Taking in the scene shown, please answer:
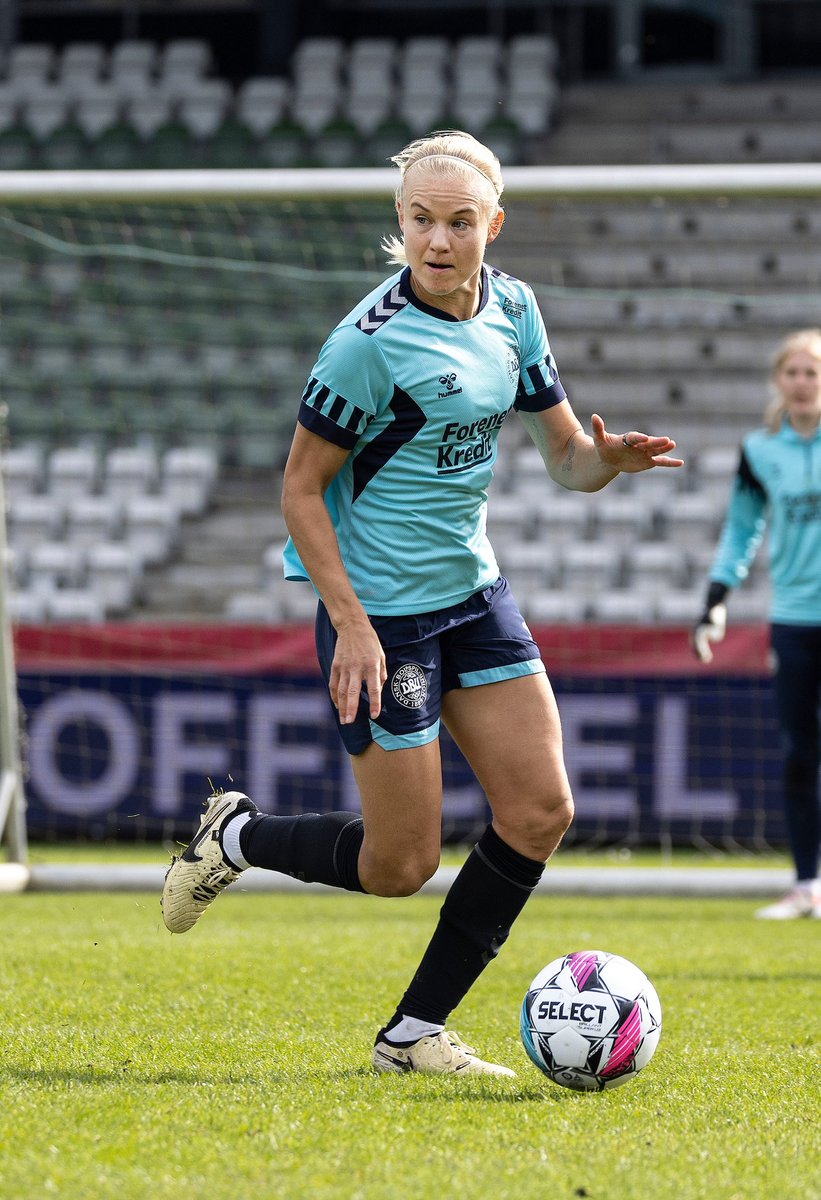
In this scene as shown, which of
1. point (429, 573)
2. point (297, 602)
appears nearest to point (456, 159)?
point (429, 573)

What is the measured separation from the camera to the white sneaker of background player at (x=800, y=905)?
6586 mm

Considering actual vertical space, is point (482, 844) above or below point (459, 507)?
below

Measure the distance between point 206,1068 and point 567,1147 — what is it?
0.95 metres

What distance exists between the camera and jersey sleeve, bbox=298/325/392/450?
10.3 feet

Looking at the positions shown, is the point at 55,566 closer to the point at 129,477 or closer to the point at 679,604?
the point at 129,477

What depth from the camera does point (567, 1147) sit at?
2.58 meters

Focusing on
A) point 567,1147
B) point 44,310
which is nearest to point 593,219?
point 44,310

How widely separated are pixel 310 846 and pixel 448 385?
104cm

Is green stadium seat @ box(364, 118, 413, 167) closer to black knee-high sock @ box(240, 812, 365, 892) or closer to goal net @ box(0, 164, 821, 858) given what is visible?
goal net @ box(0, 164, 821, 858)

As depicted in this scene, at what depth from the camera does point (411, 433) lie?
3.26 m

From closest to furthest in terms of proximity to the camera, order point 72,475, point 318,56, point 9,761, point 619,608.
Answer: point 9,761
point 619,608
point 72,475
point 318,56

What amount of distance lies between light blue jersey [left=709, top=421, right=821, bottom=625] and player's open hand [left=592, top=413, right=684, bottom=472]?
3161mm

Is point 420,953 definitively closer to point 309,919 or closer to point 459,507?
point 309,919

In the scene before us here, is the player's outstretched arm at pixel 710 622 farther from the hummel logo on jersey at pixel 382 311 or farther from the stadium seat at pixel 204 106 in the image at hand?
the stadium seat at pixel 204 106
